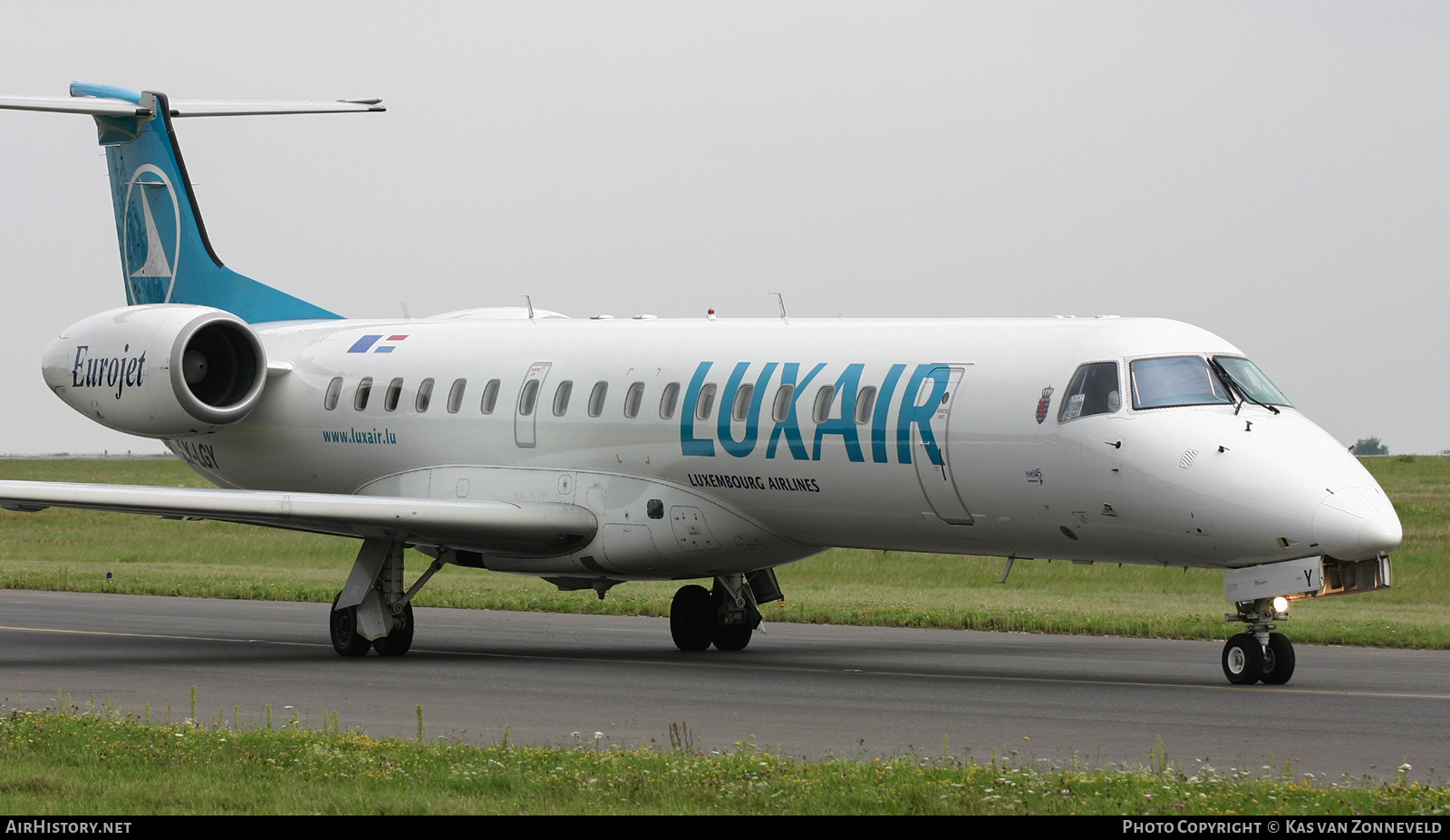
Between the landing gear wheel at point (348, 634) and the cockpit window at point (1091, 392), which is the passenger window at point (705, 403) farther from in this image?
the landing gear wheel at point (348, 634)

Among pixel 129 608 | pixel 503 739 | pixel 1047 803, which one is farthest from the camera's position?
pixel 129 608

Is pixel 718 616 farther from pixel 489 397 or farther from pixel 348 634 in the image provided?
pixel 348 634

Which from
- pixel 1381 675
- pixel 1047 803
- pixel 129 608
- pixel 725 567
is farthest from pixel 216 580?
pixel 1047 803

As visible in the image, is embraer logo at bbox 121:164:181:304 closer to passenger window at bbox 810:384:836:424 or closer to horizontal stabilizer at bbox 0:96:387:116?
horizontal stabilizer at bbox 0:96:387:116

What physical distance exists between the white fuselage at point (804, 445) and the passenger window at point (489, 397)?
46 mm

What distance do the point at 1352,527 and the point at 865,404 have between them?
4879 millimetres

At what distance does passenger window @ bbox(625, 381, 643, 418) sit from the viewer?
1977 cm

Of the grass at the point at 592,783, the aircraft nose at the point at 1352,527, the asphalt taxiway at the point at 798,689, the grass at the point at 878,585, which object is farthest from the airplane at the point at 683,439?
the grass at the point at 592,783

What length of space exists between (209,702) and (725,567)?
6.35 metres

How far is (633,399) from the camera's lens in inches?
782

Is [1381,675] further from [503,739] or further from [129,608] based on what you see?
[129,608]

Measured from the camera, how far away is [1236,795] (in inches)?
380

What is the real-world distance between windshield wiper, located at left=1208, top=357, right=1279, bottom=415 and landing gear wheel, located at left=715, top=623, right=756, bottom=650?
713 centimetres

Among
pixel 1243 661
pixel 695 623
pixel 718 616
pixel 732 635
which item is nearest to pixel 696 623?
pixel 695 623
